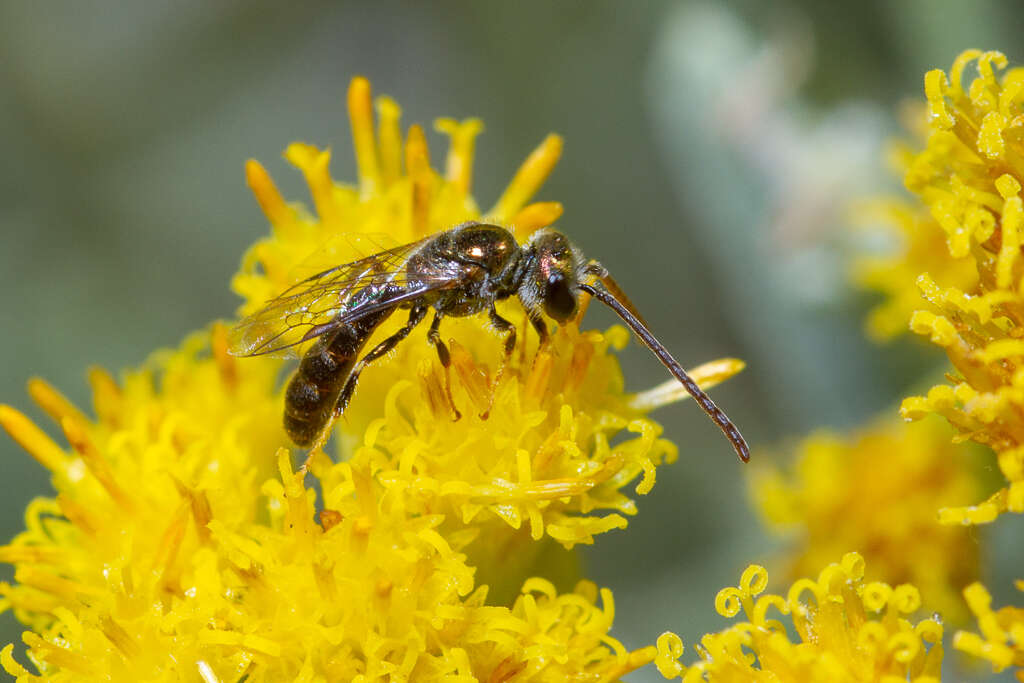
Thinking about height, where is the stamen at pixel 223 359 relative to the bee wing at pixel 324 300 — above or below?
below

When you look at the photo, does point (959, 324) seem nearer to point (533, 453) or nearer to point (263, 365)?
point (533, 453)

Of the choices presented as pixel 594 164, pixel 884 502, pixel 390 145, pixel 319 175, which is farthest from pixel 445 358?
pixel 594 164

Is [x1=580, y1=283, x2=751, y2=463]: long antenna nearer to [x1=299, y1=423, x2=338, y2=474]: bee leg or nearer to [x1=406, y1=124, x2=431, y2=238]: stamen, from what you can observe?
[x1=406, y1=124, x2=431, y2=238]: stamen

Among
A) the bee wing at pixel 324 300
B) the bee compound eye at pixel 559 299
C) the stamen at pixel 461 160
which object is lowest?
the bee compound eye at pixel 559 299

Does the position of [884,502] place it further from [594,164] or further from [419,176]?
[594,164]

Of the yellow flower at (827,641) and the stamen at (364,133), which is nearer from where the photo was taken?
the yellow flower at (827,641)

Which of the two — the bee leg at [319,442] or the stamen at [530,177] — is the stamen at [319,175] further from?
the bee leg at [319,442]

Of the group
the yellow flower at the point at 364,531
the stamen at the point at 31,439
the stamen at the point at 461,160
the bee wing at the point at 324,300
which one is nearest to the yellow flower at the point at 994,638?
the yellow flower at the point at 364,531
